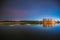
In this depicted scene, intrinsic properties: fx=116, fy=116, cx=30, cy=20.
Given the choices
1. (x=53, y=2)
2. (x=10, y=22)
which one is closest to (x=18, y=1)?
(x=10, y=22)

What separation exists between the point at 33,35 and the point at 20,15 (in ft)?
1.03

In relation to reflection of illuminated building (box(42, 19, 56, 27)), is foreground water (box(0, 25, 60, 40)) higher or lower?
lower

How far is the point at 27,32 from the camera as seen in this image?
1509mm

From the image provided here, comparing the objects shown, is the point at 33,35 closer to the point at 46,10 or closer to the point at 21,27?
the point at 21,27

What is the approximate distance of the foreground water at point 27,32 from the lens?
1.49 metres

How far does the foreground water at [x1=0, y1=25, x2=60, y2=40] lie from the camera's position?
149 cm

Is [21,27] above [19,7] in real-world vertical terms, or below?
below

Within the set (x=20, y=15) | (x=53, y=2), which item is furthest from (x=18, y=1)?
(x=53, y=2)

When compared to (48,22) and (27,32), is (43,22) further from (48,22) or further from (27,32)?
(27,32)

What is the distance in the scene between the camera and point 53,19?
1.52m

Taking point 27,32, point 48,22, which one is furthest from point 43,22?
point 27,32

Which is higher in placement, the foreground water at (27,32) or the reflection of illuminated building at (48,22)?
the reflection of illuminated building at (48,22)

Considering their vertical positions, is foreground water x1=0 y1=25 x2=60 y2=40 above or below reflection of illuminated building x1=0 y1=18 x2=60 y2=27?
below

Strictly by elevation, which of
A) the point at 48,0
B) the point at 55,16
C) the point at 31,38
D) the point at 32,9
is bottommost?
the point at 31,38
